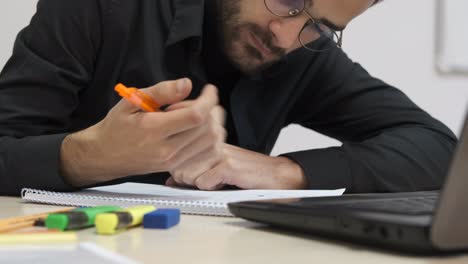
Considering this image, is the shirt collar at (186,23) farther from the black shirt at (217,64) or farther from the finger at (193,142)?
the finger at (193,142)

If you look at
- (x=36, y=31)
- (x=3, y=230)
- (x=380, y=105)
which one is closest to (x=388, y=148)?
(x=380, y=105)

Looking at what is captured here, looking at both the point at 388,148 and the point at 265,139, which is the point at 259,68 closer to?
the point at 265,139

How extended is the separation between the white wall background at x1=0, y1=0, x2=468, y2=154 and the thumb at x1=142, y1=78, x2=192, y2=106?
1.24 m

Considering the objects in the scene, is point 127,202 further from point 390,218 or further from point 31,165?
point 390,218

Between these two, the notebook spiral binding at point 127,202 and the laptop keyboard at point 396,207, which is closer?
the laptop keyboard at point 396,207

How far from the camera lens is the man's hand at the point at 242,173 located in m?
0.87

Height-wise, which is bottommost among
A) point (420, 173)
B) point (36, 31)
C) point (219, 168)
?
point (420, 173)

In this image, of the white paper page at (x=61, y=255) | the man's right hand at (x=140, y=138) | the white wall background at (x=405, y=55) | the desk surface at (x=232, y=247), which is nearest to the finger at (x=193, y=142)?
the man's right hand at (x=140, y=138)

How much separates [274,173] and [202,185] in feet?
0.46

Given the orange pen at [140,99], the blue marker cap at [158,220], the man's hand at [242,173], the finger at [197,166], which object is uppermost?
the orange pen at [140,99]

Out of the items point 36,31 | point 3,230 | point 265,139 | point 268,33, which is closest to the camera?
point 3,230

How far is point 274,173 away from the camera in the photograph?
955 mm

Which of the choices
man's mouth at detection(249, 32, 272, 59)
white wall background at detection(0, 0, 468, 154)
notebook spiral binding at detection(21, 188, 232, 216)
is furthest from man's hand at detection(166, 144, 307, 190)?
white wall background at detection(0, 0, 468, 154)

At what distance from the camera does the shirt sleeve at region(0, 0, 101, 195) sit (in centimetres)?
95
